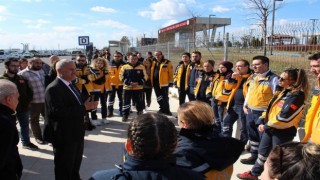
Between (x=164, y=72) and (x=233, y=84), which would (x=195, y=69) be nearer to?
(x=164, y=72)

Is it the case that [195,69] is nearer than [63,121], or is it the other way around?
[63,121]

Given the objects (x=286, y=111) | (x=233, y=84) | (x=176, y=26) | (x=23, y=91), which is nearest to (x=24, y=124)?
(x=23, y=91)

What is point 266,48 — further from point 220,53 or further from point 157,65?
point 157,65

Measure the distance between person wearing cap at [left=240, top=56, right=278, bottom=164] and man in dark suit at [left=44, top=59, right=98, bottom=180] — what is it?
2.58 m

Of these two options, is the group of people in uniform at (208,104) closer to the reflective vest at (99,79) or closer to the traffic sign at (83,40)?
the reflective vest at (99,79)

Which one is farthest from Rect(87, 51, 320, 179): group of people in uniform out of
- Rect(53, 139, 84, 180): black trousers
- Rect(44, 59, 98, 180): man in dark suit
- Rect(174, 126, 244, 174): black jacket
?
Rect(53, 139, 84, 180): black trousers

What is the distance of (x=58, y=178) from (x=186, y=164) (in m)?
2.18

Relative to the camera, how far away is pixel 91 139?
6480 mm

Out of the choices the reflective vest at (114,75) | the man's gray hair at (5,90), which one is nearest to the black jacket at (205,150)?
the man's gray hair at (5,90)

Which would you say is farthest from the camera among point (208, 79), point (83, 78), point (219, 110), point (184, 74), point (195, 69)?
point (184, 74)

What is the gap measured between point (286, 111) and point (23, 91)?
4393 millimetres

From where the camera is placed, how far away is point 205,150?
2.06m

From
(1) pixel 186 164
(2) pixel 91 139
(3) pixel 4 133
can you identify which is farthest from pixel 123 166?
(2) pixel 91 139

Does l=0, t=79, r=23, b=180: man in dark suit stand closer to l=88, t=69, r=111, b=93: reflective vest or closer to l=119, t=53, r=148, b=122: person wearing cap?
l=88, t=69, r=111, b=93: reflective vest
